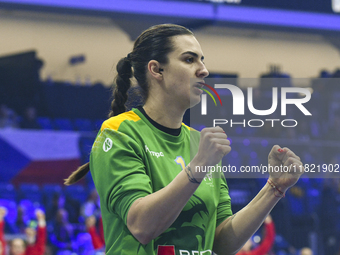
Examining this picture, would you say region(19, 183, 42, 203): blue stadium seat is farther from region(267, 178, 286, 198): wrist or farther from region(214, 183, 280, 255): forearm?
region(267, 178, 286, 198): wrist

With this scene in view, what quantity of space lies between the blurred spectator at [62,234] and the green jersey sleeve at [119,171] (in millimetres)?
5224

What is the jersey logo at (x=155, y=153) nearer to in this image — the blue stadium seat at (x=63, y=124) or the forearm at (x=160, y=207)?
the forearm at (x=160, y=207)

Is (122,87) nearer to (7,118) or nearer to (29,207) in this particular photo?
(29,207)

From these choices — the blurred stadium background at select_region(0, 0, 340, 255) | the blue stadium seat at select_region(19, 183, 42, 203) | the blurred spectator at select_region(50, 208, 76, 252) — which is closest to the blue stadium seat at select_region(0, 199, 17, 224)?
the blurred stadium background at select_region(0, 0, 340, 255)

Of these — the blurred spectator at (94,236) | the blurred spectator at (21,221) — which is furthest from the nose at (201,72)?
the blurred spectator at (21,221)

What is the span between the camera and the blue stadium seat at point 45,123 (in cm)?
810

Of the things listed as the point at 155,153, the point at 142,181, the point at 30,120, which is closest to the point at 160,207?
the point at 142,181

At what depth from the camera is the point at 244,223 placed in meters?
1.47

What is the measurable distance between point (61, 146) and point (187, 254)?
6705 millimetres

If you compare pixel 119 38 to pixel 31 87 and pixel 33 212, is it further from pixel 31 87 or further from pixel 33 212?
pixel 33 212

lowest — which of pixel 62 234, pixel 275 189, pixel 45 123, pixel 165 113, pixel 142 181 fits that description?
pixel 62 234

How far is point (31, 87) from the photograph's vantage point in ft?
28.8

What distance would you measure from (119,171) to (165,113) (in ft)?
0.99

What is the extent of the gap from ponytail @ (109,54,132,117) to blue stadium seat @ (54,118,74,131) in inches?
271
